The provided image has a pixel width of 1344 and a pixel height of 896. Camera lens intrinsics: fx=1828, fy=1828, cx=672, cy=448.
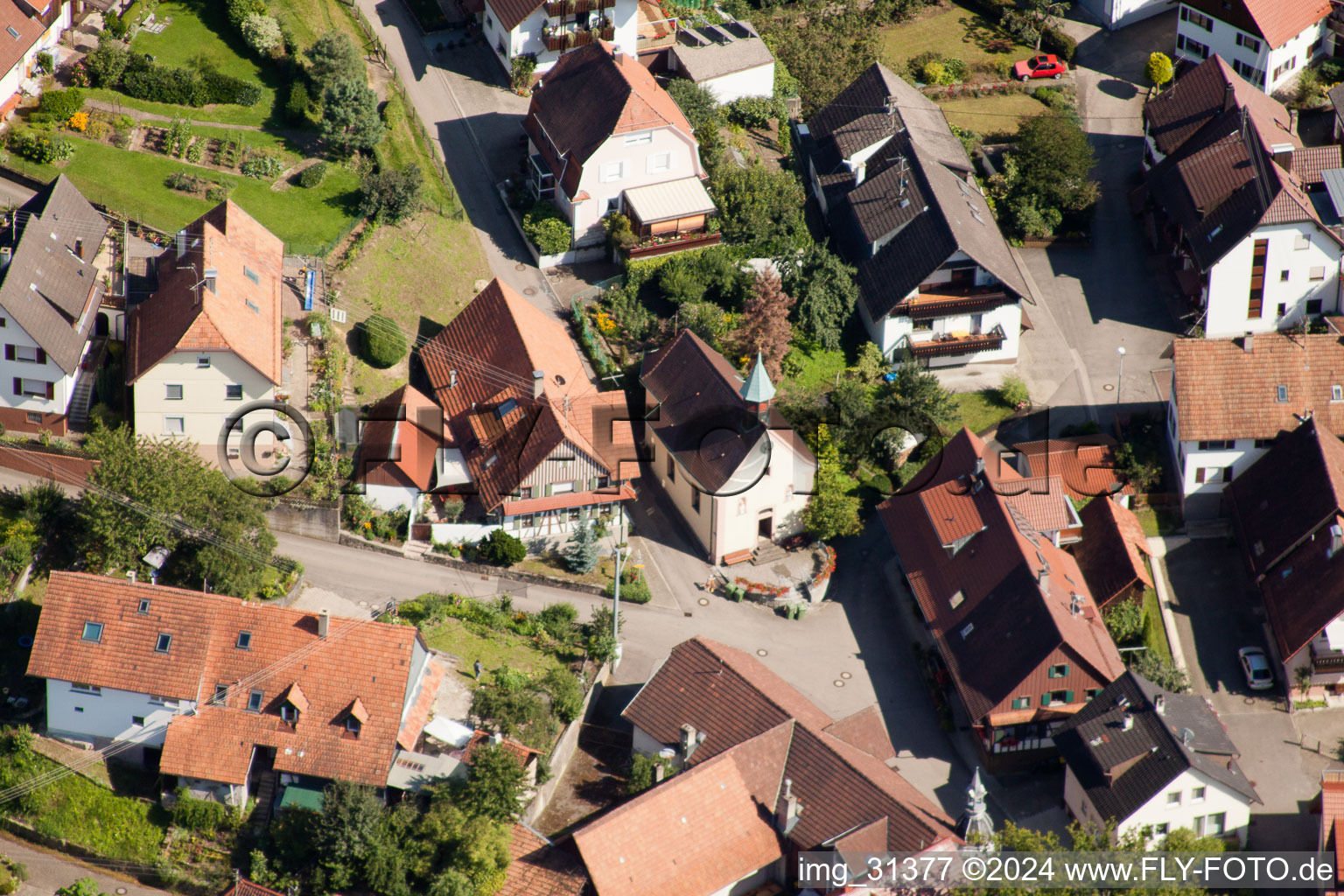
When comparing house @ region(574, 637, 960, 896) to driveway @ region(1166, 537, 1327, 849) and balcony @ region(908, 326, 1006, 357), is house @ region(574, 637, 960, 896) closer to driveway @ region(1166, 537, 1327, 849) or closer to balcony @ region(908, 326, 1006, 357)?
driveway @ region(1166, 537, 1327, 849)

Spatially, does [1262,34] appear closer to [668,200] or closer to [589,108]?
[668,200]

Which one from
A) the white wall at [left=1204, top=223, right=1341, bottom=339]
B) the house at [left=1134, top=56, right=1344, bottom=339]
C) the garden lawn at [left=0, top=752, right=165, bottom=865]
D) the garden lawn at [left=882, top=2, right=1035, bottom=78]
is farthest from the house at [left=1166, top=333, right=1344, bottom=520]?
the garden lawn at [left=0, top=752, right=165, bottom=865]

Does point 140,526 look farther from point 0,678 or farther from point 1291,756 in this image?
point 1291,756

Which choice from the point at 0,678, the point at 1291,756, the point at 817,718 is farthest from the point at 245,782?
the point at 1291,756

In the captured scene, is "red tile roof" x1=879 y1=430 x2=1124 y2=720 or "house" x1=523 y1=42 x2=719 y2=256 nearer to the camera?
"red tile roof" x1=879 y1=430 x2=1124 y2=720

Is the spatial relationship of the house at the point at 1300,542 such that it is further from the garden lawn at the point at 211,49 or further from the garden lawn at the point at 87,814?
the garden lawn at the point at 211,49

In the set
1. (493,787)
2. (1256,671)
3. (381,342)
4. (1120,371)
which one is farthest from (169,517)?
→ (1120,371)
